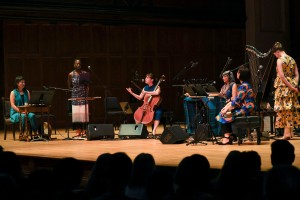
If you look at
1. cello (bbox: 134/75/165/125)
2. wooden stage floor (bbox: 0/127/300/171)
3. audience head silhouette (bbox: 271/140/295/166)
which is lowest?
wooden stage floor (bbox: 0/127/300/171)

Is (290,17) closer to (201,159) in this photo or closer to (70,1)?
(70,1)

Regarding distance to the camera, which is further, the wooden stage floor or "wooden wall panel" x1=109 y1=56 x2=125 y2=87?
"wooden wall panel" x1=109 y1=56 x2=125 y2=87

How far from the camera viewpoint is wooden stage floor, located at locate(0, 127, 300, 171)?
738 centimetres

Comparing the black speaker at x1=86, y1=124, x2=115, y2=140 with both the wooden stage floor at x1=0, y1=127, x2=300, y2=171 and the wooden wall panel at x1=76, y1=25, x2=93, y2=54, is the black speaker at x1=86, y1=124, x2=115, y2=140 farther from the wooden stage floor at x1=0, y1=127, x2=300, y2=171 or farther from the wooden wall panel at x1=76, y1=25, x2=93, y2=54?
the wooden wall panel at x1=76, y1=25, x2=93, y2=54

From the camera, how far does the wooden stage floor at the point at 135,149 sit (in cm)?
738

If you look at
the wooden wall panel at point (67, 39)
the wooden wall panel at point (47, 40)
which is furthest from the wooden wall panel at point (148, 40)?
the wooden wall panel at point (47, 40)

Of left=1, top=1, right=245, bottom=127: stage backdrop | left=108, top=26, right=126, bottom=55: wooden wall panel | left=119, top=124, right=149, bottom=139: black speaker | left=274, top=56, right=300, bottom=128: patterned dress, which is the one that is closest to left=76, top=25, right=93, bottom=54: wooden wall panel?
left=1, top=1, right=245, bottom=127: stage backdrop

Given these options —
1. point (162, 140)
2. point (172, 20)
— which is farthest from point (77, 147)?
point (172, 20)

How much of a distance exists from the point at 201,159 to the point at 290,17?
13426mm

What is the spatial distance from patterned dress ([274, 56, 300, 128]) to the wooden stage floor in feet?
1.08

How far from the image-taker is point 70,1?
13914 millimetres

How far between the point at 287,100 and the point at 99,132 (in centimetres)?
350

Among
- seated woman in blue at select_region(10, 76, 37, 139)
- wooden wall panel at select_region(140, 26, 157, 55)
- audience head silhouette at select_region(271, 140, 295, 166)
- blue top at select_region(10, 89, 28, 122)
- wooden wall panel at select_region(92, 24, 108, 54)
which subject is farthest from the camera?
wooden wall panel at select_region(140, 26, 157, 55)

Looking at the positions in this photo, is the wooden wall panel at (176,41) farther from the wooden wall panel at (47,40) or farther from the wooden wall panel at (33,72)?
the wooden wall panel at (33,72)
